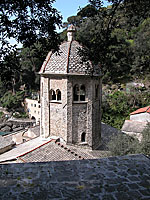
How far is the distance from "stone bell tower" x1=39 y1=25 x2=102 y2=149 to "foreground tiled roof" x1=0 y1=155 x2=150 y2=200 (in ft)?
21.2

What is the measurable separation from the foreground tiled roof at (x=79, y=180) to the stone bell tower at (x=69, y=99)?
6.46 m

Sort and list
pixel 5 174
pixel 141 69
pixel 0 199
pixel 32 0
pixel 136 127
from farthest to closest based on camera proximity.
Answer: pixel 141 69, pixel 136 127, pixel 5 174, pixel 32 0, pixel 0 199

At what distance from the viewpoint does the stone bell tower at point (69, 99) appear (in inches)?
459

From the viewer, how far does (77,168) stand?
17.0ft

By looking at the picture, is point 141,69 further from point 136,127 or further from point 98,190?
point 98,190

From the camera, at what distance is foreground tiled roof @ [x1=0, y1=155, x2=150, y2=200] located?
389 centimetres

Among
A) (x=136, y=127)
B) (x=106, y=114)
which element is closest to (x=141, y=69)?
(x=106, y=114)

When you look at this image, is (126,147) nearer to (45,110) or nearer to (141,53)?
(45,110)

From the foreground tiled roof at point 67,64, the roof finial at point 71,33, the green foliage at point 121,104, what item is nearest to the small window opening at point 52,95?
the foreground tiled roof at point 67,64

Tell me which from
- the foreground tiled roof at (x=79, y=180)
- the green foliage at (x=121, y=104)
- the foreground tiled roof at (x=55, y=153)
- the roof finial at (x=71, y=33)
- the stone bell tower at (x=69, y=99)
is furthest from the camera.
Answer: the green foliage at (x=121, y=104)

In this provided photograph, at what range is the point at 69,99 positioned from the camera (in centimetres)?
1175

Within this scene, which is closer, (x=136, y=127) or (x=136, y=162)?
(x=136, y=162)

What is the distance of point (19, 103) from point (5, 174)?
36655mm

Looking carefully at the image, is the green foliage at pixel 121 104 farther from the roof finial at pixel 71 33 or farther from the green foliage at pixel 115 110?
the roof finial at pixel 71 33
